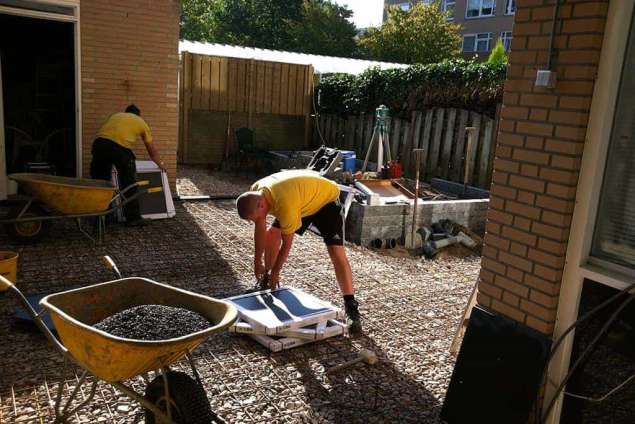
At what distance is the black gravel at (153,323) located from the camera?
3014mm

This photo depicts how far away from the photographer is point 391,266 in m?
7.00

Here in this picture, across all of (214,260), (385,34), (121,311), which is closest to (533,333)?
(121,311)

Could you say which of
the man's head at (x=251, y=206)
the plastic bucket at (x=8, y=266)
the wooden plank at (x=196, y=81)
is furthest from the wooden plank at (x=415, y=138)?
the plastic bucket at (x=8, y=266)

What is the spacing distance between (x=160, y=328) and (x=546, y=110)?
2445 mm

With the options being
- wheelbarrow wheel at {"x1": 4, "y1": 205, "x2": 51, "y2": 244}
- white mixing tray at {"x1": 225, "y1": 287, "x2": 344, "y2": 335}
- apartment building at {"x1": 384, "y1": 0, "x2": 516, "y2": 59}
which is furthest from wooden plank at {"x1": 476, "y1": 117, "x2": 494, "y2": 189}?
apartment building at {"x1": 384, "y1": 0, "x2": 516, "y2": 59}

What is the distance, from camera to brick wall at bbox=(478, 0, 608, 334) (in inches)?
114

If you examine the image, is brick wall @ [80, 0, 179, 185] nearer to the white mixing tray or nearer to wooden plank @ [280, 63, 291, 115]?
wooden plank @ [280, 63, 291, 115]

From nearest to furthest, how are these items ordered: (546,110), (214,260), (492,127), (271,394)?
1. (546,110)
2. (271,394)
3. (214,260)
4. (492,127)

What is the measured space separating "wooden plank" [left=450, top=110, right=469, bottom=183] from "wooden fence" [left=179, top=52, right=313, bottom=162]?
209 inches

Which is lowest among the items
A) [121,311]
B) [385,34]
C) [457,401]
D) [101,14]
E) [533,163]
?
[457,401]

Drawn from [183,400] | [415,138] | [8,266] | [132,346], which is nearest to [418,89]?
[415,138]

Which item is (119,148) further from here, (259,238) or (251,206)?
(251,206)

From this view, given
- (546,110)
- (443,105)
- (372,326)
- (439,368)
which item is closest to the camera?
(546,110)

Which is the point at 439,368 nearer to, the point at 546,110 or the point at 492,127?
the point at 546,110
